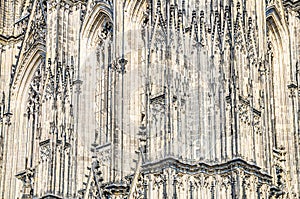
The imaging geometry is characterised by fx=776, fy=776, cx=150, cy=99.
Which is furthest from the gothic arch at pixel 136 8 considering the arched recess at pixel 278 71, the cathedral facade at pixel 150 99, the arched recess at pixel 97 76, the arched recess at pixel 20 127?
the arched recess at pixel 20 127

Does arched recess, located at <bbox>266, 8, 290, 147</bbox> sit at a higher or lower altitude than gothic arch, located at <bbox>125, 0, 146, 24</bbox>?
lower

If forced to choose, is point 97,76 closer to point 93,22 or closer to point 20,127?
point 93,22

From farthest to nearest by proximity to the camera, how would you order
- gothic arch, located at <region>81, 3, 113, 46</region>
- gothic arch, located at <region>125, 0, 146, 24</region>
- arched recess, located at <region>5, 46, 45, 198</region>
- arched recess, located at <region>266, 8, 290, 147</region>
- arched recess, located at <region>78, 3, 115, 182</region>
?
arched recess, located at <region>5, 46, 45, 198</region> < gothic arch, located at <region>81, 3, 113, 46</region> < gothic arch, located at <region>125, 0, 146, 24</region> < arched recess, located at <region>78, 3, 115, 182</region> < arched recess, located at <region>266, 8, 290, 147</region>

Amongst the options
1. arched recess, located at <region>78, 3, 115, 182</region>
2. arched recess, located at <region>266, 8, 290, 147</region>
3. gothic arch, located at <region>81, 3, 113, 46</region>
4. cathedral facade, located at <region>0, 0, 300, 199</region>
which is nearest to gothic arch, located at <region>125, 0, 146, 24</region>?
cathedral facade, located at <region>0, 0, 300, 199</region>

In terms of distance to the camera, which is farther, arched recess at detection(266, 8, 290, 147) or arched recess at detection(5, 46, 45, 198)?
arched recess at detection(5, 46, 45, 198)

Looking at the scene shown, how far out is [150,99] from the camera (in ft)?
75.9

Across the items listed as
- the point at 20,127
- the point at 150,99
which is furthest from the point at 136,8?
the point at 20,127

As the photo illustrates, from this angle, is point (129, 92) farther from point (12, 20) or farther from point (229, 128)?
point (12, 20)

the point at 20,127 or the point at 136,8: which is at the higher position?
the point at 136,8

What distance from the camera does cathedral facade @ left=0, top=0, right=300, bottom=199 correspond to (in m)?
22.2

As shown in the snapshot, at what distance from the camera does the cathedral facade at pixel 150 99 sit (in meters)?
22.2

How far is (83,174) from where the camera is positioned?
88.4 ft

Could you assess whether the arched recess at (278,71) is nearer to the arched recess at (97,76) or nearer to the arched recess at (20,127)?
the arched recess at (97,76)

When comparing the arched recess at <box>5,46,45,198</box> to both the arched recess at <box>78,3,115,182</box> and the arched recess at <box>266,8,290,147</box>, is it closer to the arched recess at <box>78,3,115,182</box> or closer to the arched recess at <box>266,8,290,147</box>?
the arched recess at <box>78,3,115,182</box>
